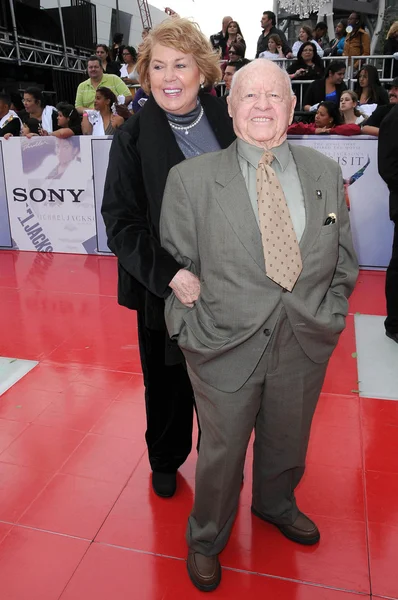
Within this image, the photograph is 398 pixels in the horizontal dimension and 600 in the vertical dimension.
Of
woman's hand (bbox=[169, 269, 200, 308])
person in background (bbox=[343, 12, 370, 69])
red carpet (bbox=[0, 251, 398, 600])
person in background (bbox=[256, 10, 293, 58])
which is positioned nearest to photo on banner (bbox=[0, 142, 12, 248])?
red carpet (bbox=[0, 251, 398, 600])

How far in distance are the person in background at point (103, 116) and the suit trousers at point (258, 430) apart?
5212 millimetres

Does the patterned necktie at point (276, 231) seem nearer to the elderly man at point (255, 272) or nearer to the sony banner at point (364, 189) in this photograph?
the elderly man at point (255, 272)

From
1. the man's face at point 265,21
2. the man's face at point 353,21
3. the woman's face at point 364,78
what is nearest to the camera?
the woman's face at point 364,78

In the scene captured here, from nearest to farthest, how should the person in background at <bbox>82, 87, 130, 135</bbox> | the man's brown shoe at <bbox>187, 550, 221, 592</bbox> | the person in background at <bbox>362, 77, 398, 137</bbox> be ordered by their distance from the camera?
the man's brown shoe at <bbox>187, 550, 221, 592</bbox> → the person in background at <bbox>362, 77, 398, 137</bbox> → the person in background at <bbox>82, 87, 130, 135</bbox>

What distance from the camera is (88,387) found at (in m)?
3.41

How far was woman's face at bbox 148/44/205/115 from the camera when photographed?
1.84 m

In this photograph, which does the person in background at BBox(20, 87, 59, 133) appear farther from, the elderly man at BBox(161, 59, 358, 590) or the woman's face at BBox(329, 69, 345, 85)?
the elderly man at BBox(161, 59, 358, 590)

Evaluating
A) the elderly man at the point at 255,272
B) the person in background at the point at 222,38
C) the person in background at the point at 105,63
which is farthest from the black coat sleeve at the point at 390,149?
the person in background at the point at 222,38

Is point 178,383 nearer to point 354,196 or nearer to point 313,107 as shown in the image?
point 354,196

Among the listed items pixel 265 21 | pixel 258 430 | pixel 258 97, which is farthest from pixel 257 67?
pixel 265 21

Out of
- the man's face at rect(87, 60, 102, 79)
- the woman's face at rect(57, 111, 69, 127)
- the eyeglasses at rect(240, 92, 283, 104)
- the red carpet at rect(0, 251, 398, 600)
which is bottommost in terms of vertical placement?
the red carpet at rect(0, 251, 398, 600)

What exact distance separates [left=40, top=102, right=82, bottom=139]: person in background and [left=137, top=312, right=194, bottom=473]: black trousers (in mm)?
4454

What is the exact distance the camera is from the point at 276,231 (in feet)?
5.09

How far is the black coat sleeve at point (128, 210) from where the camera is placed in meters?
1.86
